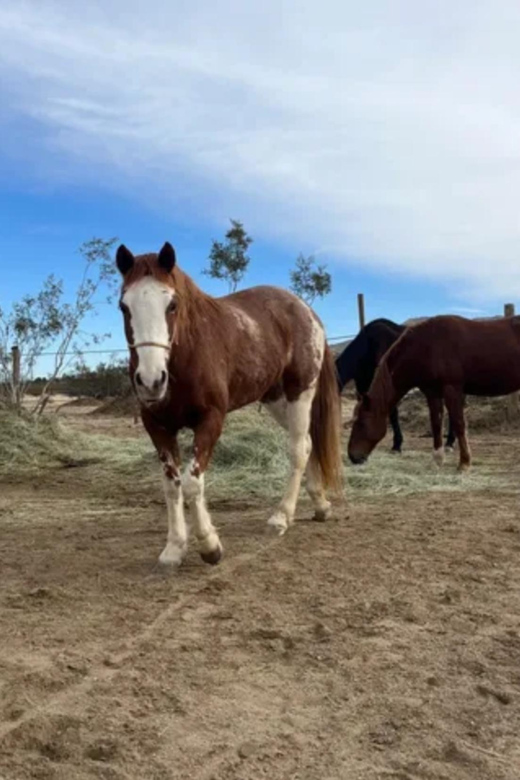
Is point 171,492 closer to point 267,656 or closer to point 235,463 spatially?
point 267,656

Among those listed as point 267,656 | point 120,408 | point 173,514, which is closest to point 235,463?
point 173,514

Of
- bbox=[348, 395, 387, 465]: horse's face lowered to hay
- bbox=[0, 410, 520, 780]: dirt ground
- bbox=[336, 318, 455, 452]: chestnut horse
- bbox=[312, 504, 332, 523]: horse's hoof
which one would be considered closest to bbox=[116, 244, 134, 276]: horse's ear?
bbox=[0, 410, 520, 780]: dirt ground

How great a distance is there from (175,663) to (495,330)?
660 centimetres

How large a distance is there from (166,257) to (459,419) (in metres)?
4.87

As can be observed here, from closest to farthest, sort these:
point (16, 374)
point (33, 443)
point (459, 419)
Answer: point (459, 419) < point (33, 443) < point (16, 374)

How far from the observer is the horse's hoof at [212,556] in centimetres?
392

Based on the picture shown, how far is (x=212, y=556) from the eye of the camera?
3.93 meters

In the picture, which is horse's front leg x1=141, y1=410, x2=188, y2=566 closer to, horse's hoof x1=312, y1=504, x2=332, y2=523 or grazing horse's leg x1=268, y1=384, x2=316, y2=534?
grazing horse's leg x1=268, y1=384, x2=316, y2=534

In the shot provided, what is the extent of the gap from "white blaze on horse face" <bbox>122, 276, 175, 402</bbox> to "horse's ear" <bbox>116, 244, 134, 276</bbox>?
18cm

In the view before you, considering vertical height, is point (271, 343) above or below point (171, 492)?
above

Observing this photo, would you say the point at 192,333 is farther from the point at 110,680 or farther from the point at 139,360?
the point at 110,680

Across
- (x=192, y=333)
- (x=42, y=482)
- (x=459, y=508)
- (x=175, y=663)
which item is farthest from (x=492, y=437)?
(x=175, y=663)

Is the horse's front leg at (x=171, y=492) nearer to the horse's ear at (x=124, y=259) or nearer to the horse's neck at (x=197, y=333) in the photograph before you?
the horse's neck at (x=197, y=333)

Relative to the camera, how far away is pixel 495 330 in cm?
829
